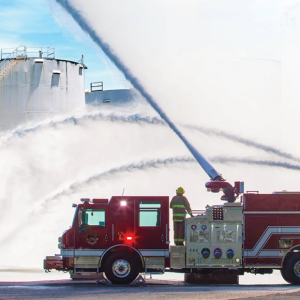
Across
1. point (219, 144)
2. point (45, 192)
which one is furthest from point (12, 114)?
point (219, 144)

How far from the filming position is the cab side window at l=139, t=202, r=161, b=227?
16.5 m

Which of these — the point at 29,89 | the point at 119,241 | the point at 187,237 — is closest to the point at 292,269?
the point at 187,237

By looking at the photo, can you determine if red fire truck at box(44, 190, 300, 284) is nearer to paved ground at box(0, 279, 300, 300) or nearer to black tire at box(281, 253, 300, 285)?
black tire at box(281, 253, 300, 285)

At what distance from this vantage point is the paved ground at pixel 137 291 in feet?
44.4

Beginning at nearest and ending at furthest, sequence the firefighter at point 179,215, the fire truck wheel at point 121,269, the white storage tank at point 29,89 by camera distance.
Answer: the fire truck wheel at point 121,269
the firefighter at point 179,215
the white storage tank at point 29,89

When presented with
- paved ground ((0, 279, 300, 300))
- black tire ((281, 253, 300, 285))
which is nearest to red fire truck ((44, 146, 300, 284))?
black tire ((281, 253, 300, 285))

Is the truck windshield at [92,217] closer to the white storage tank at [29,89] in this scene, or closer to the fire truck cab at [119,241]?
the fire truck cab at [119,241]

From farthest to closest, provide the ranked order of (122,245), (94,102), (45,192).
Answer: (94,102) < (45,192) < (122,245)

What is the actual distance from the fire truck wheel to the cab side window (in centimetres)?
98

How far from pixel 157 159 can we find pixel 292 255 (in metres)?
15.5

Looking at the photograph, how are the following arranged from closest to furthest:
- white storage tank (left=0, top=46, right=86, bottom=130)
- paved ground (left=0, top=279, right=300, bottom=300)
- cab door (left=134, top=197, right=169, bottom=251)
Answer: paved ground (left=0, top=279, right=300, bottom=300)
cab door (left=134, top=197, right=169, bottom=251)
white storage tank (left=0, top=46, right=86, bottom=130)

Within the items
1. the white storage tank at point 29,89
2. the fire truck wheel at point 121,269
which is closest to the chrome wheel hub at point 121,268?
the fire truck wheel at point 121,269

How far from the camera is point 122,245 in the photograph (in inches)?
646

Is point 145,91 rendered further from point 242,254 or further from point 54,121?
point 54,121
